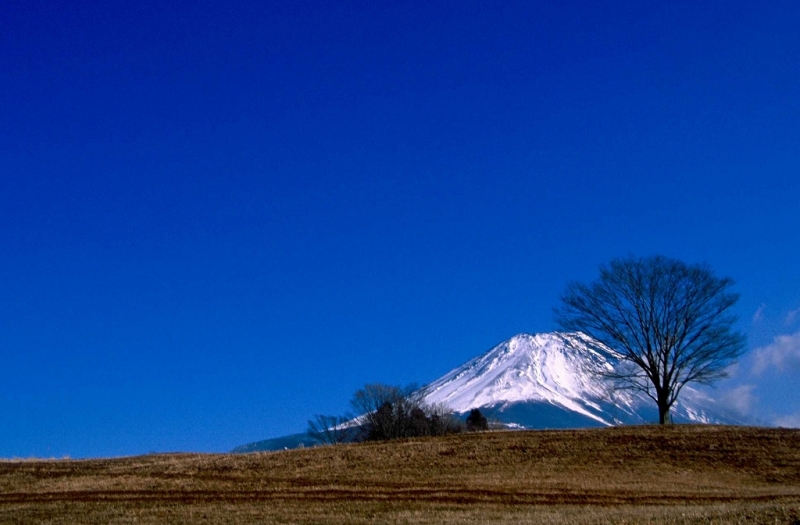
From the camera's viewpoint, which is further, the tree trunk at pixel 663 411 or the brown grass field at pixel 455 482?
the tree trunk at pixel 663 411

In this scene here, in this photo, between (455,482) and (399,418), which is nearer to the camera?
(455,482)

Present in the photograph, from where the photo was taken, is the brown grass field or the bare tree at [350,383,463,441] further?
the bare tree at [350,383,463,441]

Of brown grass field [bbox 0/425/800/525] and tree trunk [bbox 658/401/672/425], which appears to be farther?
tree trunk [bbox 658/401/672/425]

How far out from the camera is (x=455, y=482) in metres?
28.4

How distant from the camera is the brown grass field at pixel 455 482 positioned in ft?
72.1

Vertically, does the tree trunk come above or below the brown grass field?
above

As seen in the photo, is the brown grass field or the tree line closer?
the brown grass field

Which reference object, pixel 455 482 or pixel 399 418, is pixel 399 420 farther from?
pixel 455 482

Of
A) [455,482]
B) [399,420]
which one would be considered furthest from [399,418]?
[455,482]

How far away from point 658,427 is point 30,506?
29.2 m

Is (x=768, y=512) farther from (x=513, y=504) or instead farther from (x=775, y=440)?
(x=775, y=440)

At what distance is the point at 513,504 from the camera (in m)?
23.8

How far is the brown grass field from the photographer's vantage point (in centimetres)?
2197

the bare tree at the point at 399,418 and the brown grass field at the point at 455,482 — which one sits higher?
the bare tree at the point at 399,418
